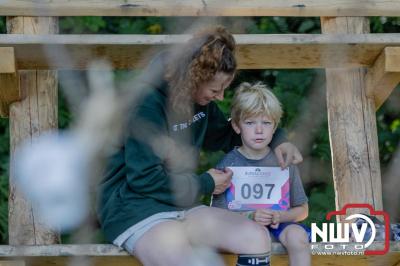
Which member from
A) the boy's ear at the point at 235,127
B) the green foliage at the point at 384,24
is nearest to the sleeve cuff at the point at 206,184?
the boy's ear at the point at 235,127

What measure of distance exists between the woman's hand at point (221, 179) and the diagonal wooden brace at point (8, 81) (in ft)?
1.86

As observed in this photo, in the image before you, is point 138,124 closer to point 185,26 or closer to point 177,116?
point 177,116

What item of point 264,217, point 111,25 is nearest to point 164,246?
point 264,217

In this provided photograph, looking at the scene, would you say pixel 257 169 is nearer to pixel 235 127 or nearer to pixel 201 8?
pixel 235 127

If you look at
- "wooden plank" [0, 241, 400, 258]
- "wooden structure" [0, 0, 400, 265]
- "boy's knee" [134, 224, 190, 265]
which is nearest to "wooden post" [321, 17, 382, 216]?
"wooden structure" [0, 0, 400, 265]

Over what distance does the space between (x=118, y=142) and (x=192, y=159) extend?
21 centimetres

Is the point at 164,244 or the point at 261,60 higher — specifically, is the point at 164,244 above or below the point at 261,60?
below

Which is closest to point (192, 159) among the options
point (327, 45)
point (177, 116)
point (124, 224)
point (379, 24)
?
point (177, 116)

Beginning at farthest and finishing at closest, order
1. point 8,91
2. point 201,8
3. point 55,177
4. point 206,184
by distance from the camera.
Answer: point 201,8 < point 8,91 < point 206,184 < point 55,177

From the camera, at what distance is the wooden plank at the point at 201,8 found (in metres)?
2.76

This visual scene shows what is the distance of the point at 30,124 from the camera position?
268 cm

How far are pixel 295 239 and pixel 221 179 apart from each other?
255 millimetres

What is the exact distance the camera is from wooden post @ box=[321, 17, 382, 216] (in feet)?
8.87

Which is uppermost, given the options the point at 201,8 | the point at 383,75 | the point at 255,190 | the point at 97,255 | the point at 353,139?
the point at 201,8
